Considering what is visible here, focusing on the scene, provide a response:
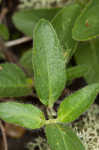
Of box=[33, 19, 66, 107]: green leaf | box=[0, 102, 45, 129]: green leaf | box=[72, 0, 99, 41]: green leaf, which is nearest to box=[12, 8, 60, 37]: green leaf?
box=[72, 0, 99, 41]: green leaf

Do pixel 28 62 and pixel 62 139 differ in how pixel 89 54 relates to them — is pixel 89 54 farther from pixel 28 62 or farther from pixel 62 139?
pixel 62 139

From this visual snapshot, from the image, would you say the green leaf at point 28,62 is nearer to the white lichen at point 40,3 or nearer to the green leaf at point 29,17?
the green leaf at point 29,17

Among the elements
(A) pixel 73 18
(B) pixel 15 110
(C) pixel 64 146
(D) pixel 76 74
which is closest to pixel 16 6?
(A) pixel 73 18

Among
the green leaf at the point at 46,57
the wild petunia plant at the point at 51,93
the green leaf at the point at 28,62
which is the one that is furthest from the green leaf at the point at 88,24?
the green leaf at the point at 28,62

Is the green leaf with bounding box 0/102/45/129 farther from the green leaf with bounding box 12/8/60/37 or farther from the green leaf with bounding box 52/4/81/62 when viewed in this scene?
the green leaf with bounding box 12/8/60/37

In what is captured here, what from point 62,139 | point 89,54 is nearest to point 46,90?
point 62,139

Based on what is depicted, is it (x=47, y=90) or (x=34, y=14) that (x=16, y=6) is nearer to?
(x=34, y=14)
